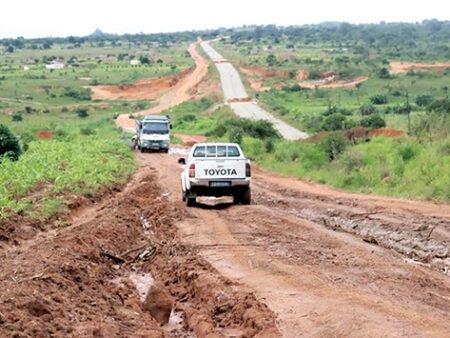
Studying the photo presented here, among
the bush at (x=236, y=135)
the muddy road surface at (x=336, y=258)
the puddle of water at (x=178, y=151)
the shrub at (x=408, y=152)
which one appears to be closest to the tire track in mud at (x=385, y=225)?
the muddy road surface at (x=336, y=258)

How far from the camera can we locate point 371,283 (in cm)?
1192

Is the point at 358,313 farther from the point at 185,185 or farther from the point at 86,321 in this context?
the point at 185,185

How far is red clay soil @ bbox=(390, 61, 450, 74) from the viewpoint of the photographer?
107m

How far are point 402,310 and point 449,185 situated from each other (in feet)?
38.8

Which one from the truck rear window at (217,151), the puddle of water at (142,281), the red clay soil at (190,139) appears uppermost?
the truck rear window at (217,151)

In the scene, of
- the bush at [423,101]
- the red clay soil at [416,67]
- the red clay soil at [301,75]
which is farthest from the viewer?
the red clay soil at [301,75]

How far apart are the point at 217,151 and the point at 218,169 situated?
4.37ft

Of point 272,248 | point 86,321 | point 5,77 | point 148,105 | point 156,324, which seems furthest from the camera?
point 5,77

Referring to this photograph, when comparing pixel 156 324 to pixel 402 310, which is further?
pixel 156 324

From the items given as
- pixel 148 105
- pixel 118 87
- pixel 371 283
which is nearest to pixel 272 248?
pixel 371 283

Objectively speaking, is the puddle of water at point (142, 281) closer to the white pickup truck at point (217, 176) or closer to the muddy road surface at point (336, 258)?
the muddy road surface at point (336, 258)

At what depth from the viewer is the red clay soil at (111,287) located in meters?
9.66

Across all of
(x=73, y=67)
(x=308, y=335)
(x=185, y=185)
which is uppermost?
(x=308, y=335)

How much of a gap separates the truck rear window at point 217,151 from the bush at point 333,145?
34.6ft
